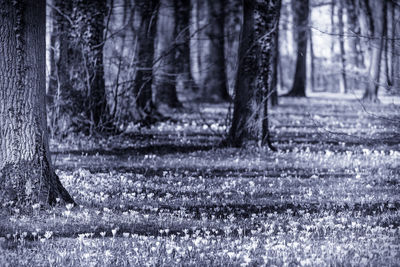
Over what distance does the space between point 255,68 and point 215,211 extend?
6.42 m

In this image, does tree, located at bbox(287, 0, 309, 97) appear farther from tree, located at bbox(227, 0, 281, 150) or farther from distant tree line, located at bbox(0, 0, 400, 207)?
tree, located at bbox(227, 0, 281, 150)

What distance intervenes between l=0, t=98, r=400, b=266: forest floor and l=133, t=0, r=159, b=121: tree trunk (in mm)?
2837

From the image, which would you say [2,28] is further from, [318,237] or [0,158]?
[318,237]

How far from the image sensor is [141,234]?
6.31 metres

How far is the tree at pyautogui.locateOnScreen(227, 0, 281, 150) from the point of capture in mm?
13516

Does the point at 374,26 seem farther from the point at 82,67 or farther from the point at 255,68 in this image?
→ the point at 255,68

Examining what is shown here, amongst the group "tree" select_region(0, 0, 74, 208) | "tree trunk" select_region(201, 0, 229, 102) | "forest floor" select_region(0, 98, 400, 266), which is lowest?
"forest floor" select_region(0, 98, 400, 266)

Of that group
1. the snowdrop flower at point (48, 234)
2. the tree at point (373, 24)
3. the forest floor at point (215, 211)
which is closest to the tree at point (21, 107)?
the forest floor at point (215, 211)

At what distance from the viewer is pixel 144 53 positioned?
17953mm

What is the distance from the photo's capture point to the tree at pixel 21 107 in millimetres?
6988

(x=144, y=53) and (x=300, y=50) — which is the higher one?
(x=300, y=50)

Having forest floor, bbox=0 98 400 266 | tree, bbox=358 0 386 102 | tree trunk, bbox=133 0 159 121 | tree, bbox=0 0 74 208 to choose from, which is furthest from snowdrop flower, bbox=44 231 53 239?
tree, bbox=358 0 386 102

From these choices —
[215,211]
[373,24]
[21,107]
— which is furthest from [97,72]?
[373,24]

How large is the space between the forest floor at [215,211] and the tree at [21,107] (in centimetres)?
30
